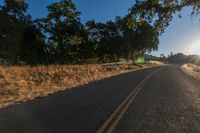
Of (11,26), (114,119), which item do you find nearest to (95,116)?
(114,119)

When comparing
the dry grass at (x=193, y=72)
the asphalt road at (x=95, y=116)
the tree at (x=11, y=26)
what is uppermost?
the tree at (x=11, y=26)

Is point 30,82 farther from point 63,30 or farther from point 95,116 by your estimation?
point 63,30

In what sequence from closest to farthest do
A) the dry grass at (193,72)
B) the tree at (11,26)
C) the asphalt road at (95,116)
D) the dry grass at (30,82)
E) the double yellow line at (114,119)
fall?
the double yellow line at (114,119)
the asphalt road at (95,116)
the dry grass at (30,82)
the dry grass at (193,72)
the tree at (11,26)

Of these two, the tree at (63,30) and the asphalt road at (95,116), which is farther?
the tree at (63,30)

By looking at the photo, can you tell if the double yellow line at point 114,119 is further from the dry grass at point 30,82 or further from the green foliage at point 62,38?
the green foliage at point 62,38

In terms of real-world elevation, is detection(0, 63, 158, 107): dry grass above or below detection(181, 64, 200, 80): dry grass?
above

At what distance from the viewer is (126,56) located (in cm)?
7244

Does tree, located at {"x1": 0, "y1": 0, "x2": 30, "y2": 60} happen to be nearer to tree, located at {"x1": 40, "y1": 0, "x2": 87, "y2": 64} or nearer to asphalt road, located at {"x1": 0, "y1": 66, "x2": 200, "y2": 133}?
tree, located at {"x1": 40, "y1": 0, "x2": 87, "y2": 64}

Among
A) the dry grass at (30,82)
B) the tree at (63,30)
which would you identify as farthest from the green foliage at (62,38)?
the dry grass at (30,82)

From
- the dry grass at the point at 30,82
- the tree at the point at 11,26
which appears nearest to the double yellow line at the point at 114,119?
the dry grass at the point at 30,82

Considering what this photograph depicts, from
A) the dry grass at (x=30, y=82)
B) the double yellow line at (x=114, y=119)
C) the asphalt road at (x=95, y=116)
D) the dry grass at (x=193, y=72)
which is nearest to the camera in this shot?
the double yellow line at (x=114, y=119)

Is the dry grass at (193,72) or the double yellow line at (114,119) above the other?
the double yellow line at (114,119)

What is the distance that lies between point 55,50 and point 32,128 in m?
47.9

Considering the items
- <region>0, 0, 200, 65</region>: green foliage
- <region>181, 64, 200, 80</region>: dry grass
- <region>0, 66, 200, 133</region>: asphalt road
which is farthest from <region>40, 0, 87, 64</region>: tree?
<region>0, 66, 200, 133</region>: asphalt road
